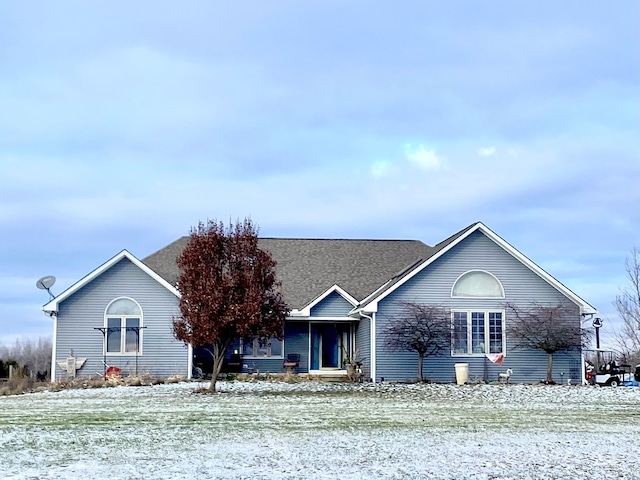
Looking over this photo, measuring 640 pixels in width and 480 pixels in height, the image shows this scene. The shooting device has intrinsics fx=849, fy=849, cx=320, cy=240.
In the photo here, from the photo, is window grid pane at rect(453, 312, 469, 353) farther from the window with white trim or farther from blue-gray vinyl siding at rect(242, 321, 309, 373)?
the window with white trim

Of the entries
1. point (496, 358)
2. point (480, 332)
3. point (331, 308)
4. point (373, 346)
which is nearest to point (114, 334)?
point (331, 308)

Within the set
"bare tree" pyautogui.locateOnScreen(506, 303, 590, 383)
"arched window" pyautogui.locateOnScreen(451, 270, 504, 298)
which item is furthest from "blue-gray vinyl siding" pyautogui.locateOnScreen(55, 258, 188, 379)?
"bare tree" pyautogui.locateOnScreen(506, 303, 590, 383)

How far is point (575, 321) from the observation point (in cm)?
2808

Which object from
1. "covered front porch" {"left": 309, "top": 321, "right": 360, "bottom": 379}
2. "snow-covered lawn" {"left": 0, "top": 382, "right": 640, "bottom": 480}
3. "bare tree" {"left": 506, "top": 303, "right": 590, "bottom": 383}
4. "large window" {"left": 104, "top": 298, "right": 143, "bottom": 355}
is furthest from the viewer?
"covered front porch" {"left": 309, "top": 321, "right": 360, "bottom": 379}

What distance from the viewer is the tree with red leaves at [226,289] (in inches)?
861

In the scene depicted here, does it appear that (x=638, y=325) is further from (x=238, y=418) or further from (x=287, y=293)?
(x=238, y=418)

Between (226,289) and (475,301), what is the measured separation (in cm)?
978

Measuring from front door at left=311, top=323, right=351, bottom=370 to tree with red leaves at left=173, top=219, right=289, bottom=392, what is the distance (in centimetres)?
889

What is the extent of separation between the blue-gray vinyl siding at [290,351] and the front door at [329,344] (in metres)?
0.33

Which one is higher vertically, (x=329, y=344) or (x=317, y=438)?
(x=329, y=344)

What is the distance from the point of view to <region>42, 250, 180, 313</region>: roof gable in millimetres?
28297

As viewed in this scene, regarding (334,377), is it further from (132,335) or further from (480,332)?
(132,335)

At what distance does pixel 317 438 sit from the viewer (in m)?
12.4

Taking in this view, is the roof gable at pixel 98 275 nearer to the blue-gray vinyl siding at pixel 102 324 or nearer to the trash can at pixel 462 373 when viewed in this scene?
the blue-gray vinyl siding at pixel 102 324
